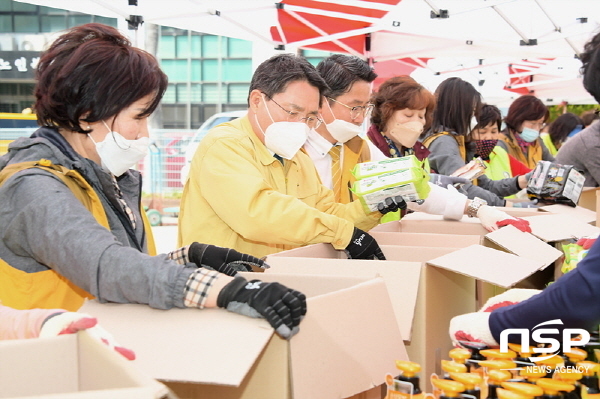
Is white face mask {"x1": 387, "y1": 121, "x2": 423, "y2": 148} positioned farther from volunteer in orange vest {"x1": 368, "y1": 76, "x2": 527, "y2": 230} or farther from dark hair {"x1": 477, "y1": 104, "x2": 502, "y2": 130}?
dark hair {"x1": 477, "y1": 104, "x2": 502, "y2": 130}

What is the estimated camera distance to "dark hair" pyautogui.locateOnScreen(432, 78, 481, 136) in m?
4.34

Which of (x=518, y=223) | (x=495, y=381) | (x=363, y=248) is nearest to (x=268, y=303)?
(x=495, y=381)

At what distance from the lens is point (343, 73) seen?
309 centimetres

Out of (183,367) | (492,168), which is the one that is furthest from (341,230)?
(492,168)

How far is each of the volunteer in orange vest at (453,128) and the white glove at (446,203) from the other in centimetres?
111

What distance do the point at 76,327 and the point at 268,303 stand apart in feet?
1.18

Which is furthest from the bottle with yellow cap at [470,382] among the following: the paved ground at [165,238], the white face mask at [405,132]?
the paved ground at [165,238]

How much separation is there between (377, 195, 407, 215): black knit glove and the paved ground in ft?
14.4

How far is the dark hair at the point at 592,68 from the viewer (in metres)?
1.50

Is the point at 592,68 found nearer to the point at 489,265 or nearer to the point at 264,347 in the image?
the point at 489,265

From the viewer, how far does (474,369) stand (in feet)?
4.10

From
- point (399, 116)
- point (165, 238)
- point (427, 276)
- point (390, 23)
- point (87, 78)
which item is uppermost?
point (390, 23)

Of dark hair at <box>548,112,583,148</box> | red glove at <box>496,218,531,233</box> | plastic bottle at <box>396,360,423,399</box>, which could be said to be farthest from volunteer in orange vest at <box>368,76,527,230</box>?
dark hair at <box>548,112,583,148</box>

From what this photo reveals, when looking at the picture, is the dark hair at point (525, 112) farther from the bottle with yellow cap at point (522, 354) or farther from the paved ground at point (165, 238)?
the bottle with yellow cap at point (522, 354)
